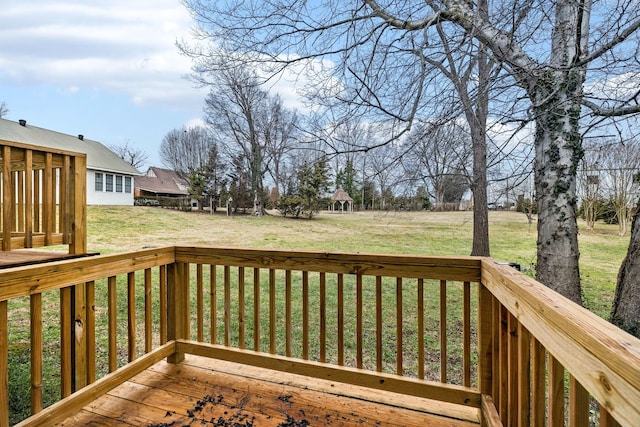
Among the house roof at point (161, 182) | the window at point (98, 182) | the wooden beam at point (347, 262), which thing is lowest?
the wooden beam at point (347, 262)

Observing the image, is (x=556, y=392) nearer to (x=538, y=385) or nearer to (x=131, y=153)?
(x=538, y=385)

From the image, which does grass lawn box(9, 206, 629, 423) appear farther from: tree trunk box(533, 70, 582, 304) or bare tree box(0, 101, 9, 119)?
bare tree box(0, 101, 9, 119)

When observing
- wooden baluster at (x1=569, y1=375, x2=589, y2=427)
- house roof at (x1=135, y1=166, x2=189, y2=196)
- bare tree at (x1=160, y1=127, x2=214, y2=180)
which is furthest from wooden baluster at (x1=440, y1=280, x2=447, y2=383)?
bare tree at (x1=160, y1=127, x2=214, y2=180)

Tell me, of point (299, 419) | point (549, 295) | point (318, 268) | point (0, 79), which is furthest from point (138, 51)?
point (549, 295)

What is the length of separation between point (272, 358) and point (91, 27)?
22.5 feet

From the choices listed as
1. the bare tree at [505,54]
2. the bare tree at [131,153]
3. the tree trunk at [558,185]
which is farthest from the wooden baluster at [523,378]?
the bare tree at [131,153]

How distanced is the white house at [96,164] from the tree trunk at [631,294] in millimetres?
17065

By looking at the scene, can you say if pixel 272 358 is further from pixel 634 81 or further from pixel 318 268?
pixel 634 81

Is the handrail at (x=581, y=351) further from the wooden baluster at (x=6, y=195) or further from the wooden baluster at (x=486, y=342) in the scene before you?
the wooden baluster at (x=6, y=195)

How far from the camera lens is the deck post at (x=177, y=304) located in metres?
2.31

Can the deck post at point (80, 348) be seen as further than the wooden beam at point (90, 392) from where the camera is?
Yes

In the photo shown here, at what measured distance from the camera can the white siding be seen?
15477mm

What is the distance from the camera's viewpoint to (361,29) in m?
3.63

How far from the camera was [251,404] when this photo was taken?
1.84m
